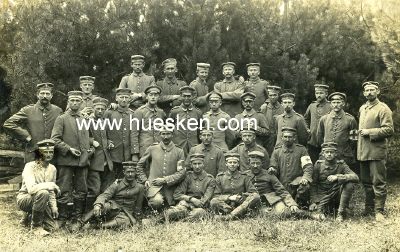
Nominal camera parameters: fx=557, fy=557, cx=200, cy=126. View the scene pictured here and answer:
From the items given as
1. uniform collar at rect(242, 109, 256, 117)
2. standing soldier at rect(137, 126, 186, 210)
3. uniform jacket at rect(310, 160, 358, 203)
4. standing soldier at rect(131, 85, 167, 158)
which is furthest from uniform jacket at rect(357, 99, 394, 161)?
standing soldier at rect(131, 85, 167, 158)

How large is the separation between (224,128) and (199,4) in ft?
9.53

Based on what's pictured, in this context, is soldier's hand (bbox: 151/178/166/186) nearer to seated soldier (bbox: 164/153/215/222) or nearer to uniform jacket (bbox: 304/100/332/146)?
Answer: seated soldier (bbox: 164/153/215/222)

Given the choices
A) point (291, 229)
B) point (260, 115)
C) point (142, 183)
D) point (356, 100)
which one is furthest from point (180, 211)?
point (356, 100)

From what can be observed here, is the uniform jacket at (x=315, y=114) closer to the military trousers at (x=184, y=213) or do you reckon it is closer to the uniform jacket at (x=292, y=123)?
the uniform jacket at (x=292, y=123)

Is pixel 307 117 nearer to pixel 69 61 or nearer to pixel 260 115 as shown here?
pixel 260 115

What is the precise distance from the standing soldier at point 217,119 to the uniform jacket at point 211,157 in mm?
382

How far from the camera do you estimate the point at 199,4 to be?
11.4m

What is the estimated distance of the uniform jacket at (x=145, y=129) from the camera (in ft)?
31.7

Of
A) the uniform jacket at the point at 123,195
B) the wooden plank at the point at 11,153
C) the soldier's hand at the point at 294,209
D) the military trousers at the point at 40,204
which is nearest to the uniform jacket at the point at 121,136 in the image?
the uniform jacket at the point at 123,195

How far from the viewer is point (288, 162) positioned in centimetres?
943

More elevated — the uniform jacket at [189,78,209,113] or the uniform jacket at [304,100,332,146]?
the uniform jacket at [189,78,209,113]

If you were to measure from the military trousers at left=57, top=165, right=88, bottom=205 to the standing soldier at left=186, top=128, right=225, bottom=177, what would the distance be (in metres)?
1.76

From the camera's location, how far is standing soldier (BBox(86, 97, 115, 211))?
9.10m

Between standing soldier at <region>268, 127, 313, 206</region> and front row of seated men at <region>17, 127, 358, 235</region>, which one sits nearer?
front row of seated men at <region>17, 127, 358, 235</region>
